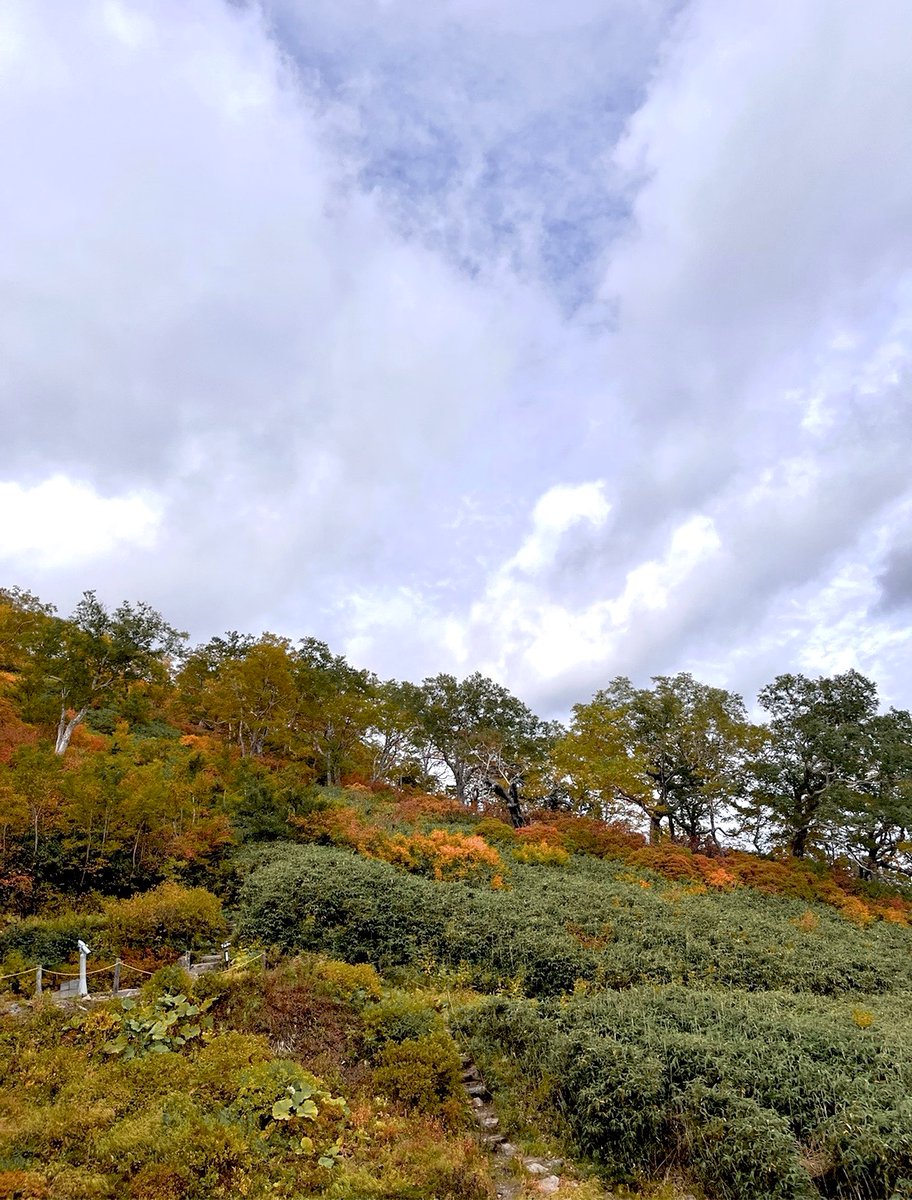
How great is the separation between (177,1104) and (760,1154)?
239 inches

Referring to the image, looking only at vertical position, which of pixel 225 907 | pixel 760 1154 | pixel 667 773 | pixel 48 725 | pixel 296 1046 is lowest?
pixel 760 1154

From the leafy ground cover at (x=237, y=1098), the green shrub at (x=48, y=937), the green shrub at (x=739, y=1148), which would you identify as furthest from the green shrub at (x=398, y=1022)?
the green shrub at (x=48, y=937)

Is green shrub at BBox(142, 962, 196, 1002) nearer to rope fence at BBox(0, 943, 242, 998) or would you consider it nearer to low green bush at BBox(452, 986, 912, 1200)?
rope fence at BBox(0, 943, 242, 998)

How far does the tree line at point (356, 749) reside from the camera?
16531mm

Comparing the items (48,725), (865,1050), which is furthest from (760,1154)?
(48,725)

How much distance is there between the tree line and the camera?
16.5 m

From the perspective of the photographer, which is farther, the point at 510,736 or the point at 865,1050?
the point at 510,736

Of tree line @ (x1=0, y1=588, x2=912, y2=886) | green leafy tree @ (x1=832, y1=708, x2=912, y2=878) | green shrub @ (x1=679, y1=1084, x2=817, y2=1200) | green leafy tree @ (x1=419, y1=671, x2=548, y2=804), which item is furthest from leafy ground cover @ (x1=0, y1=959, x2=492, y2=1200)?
green leafy tree @ (x1=419, y1=671, x2=548, y2=804)

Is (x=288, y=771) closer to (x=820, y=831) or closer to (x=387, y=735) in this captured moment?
(x=387, y=735)

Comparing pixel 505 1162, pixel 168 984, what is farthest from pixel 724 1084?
pixel 168 984

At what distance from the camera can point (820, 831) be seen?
27.0m

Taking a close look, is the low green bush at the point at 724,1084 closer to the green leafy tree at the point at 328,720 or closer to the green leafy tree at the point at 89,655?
the green leafy tree at the point at 89,655

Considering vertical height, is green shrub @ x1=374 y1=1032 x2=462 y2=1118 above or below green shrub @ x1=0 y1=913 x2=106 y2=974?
below

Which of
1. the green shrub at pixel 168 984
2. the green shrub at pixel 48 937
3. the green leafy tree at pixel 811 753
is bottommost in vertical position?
the green shrub at pixel 168 984
